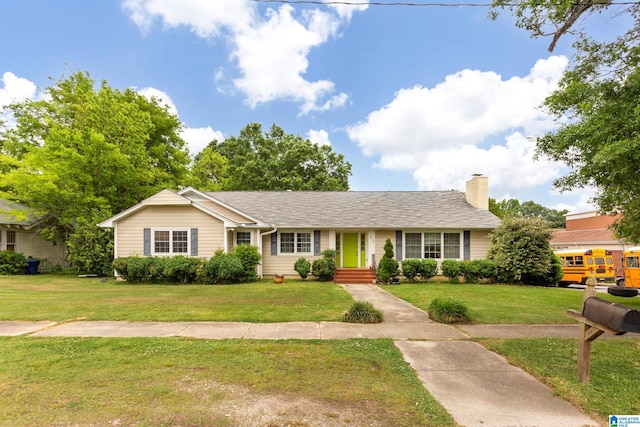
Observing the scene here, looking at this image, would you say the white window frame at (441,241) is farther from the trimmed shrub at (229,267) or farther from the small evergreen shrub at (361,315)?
the small evergreen shrub at (361,315)

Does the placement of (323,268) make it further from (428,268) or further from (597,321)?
(597,321)

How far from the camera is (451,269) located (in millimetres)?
14570

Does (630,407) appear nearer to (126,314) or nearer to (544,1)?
(544,1)

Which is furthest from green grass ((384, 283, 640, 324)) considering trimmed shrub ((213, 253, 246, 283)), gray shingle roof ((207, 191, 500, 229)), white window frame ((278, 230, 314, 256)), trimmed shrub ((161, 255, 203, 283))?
trimmed shrub ((161, 255, 203, 283))

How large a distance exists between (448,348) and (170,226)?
519 inches

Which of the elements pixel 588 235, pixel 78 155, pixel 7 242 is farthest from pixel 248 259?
pixel 588 235

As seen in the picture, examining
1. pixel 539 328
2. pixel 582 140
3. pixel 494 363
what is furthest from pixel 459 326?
pixel 582 140

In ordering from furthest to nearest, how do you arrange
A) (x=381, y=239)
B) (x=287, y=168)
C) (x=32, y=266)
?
1. (x=287, y=168)
2. (x=32, y=266)
3. (x=381, y=239)

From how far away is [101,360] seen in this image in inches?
175

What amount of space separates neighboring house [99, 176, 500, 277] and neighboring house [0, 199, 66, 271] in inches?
338

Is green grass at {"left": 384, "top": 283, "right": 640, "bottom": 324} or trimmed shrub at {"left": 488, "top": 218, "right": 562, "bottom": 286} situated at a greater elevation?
trimmed shrub at {"left": 488, "top": 218, "right": 562, "bottom": 286}

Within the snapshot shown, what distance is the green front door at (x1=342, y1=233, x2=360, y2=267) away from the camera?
1656cm

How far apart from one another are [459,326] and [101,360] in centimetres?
657

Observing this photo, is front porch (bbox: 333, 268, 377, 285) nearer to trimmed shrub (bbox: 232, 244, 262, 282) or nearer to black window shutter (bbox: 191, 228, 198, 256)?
trimmed shrub (bbox: 232, 244, 262, 282)
